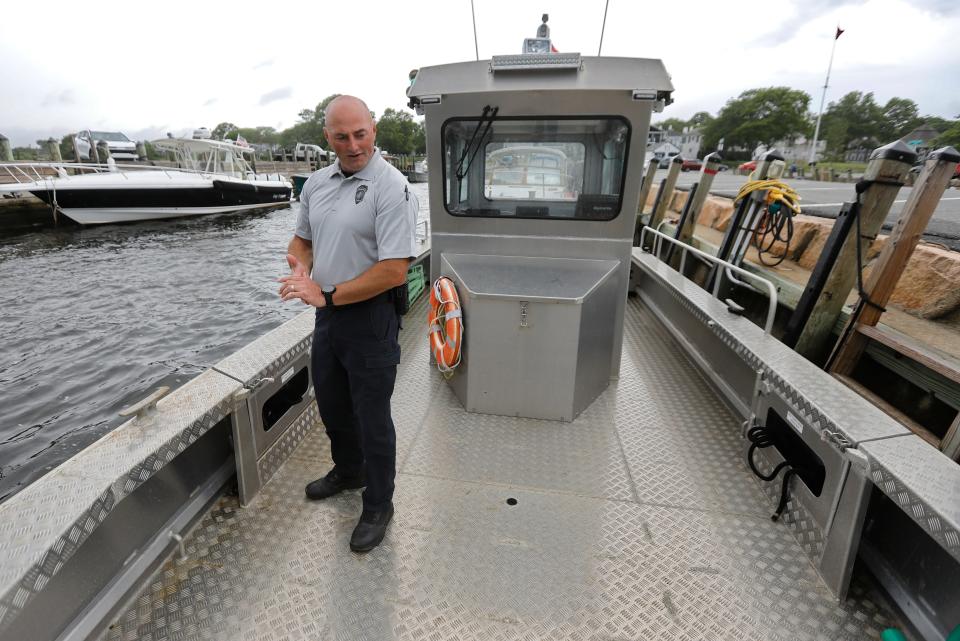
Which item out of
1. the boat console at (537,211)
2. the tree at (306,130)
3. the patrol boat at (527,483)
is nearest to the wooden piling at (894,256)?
the patrol boat at (527,483)

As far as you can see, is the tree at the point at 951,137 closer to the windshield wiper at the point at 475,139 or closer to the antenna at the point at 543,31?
the antenna at the point at 543,31

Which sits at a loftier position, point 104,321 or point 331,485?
point 331,485

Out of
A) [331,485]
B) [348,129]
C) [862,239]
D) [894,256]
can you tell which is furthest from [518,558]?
[862,239]

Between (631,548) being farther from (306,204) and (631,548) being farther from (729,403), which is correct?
(306,204)

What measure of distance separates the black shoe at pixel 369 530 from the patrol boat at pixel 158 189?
15.3 metres

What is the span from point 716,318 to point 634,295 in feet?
8.04

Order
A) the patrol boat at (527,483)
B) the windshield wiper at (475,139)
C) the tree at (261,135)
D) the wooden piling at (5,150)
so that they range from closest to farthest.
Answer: the patrol boat at (527,483)
the windshield wiper at (475,139)
the wooden piling at (5,150)
the tree at (261,135)

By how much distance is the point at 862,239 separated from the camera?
12.1 ft

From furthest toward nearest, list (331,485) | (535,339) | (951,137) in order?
(951,137) → (535,339) → (331,485)

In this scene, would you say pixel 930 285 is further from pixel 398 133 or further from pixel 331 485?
pixel 398 133

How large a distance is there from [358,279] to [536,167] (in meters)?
1.96

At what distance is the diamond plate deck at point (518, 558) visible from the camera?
164cm

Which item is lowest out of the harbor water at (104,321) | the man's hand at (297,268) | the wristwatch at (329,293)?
the harbor water at (104,321)

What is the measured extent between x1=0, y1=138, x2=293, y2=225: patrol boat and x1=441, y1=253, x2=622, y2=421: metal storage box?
14869 millimetres
